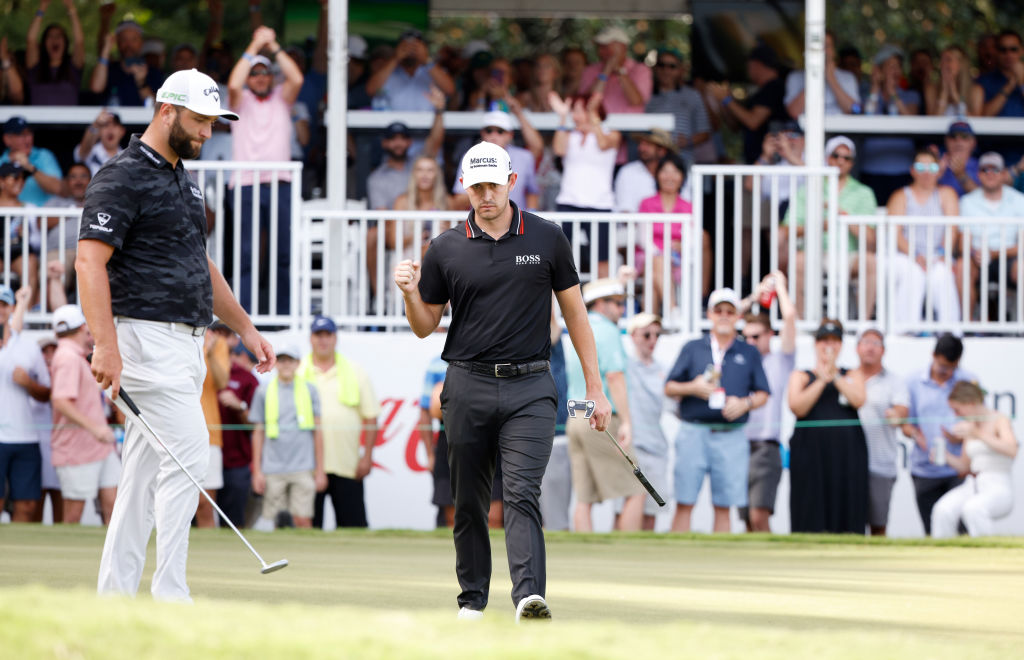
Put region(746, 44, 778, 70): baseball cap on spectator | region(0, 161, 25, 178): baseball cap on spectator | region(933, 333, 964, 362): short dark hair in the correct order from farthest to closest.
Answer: region(746, 44, 778, 70): baseball cap on spectator < region(0, 161, 25, 178): baseball cap on spectator < region(933, 333, 964, 362): short dark hair

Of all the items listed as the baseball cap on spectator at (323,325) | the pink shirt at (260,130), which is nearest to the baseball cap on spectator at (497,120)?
the pink shirt at (260,130)

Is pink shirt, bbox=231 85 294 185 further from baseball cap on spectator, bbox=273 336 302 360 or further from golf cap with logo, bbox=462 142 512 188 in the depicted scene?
golf cap with logo, bbox=462 142 512 188

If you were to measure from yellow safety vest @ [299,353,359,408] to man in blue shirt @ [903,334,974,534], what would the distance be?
4.44 m

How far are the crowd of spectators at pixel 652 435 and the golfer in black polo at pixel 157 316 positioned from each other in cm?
627

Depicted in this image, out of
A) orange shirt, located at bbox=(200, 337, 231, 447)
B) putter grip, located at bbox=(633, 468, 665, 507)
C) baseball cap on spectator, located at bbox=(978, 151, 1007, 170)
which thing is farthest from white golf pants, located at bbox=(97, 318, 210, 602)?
baseball cap on spectator, located at bbox=(978, 151, 1007, 170)

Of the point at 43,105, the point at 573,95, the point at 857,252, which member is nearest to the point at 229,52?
the point at 43,105

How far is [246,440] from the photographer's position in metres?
12.6

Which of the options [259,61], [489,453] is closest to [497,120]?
[259,61]

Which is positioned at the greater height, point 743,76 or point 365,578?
point 743,76

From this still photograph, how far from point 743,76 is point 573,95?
12.2ft

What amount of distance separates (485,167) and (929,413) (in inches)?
303

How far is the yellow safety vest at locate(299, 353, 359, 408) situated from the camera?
12750 millimetres

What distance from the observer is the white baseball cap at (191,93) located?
19.0 feet

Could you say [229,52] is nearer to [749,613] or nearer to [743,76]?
[743,76]
